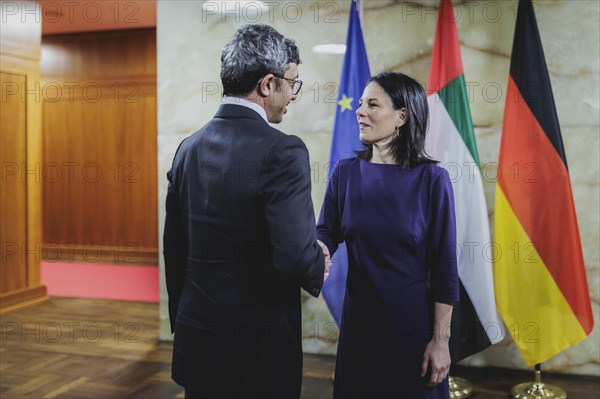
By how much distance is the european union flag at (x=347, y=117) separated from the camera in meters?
3.36

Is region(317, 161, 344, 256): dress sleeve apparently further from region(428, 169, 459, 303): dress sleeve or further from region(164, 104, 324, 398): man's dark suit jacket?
region(164, 104, 324, 398): man's dark suit jacket

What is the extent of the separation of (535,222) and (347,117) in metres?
1.13

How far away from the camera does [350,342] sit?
5.78ft

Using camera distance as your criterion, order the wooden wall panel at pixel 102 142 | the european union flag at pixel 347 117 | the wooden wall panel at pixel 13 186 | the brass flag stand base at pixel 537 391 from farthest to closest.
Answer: the wooden wall panel at pixel 102 142 → the wooden wall panel at pixel 13 186 → the european union flag at pixel 347 117 → the brass flag stand base at pixel 537 391

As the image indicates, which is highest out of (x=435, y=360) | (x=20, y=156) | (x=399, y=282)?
(x=20, y=156)

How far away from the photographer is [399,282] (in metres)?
1.71

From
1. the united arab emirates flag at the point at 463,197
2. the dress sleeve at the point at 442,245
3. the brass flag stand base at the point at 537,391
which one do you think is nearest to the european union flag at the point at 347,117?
the united arab emirates flag at the point at 463,197

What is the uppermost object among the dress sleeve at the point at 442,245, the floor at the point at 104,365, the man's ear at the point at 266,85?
the man's ear at the point at 266,85

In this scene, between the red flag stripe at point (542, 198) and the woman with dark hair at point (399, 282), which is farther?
the red flag stripe at point (542, 198)

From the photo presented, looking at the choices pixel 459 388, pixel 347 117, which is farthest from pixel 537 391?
pixel 347 117

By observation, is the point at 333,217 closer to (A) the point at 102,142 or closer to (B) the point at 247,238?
(B) the point at 247,238

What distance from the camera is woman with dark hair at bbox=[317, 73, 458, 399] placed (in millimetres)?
1704

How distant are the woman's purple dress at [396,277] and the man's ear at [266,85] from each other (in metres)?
0.48

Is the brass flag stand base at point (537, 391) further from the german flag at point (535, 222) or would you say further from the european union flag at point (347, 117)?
the european union flag at point (347, 117)
